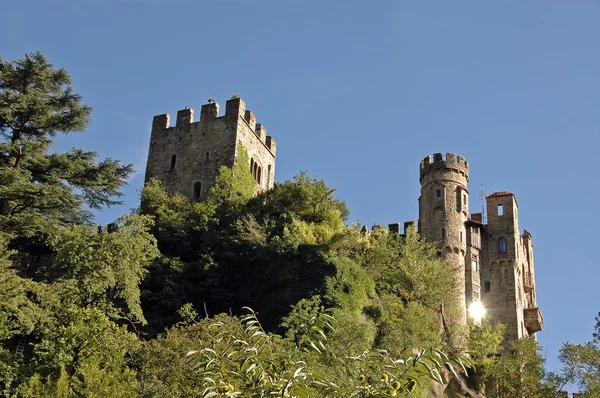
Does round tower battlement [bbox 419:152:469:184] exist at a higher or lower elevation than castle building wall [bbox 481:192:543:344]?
higher

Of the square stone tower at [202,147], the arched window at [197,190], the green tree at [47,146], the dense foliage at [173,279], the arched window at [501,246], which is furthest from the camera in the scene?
the arched window at [501,246]

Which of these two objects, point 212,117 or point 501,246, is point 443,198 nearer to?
point 501,246

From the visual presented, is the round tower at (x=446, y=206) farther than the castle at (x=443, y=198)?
Yes

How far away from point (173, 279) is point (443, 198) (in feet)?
63.9

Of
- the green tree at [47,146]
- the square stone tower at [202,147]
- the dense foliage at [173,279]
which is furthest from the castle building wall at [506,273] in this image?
the green tree at [47,146]

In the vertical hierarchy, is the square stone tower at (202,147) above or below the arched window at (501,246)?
above

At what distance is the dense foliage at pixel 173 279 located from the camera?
78.1ft

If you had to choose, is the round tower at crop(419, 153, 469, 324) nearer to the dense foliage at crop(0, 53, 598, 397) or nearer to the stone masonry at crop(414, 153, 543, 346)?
the stone masonry at crop(414, 153, 543, 346)

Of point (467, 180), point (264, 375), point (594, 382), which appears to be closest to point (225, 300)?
point (594, 382)

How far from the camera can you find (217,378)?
10.7 m

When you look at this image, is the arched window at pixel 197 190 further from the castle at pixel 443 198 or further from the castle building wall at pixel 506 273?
the castle building wall at pixel 506 273

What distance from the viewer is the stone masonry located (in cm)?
4569

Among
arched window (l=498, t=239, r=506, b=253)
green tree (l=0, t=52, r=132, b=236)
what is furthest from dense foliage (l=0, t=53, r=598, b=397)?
arched window (l=498, t=239, r=506, b=253)

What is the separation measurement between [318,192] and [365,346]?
39.6 ft
